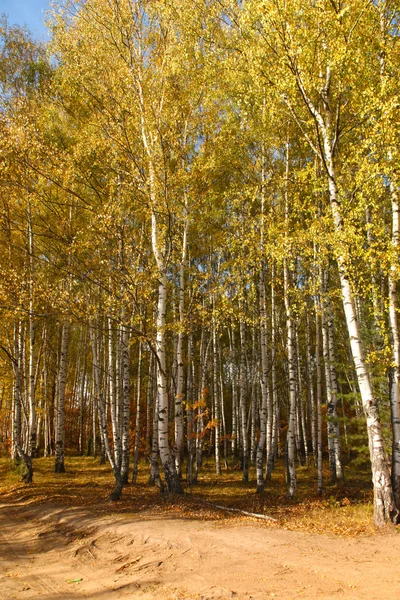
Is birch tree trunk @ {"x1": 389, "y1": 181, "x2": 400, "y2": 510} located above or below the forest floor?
above

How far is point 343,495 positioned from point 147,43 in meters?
12.9

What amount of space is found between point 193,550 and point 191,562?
1.18ft

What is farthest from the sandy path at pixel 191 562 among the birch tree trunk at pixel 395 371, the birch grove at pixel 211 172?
the birch grove at pixel 211 172

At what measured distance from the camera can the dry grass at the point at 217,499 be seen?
25.9 ft

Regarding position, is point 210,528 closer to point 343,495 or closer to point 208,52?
point 343,495

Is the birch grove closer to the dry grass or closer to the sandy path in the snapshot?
the dry grass

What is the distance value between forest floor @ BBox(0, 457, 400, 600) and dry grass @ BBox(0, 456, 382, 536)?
0.15ft

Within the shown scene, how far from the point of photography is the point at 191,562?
229 inches

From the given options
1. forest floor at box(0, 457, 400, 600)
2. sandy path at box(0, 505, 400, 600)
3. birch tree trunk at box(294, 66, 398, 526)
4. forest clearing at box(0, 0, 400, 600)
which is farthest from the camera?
birch tree trunk at box(294, 66, 398, 526)

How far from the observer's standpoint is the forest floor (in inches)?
192

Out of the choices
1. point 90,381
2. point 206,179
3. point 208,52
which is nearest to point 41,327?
point 90,381

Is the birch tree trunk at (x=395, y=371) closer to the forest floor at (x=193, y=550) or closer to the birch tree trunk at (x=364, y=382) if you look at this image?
the birch tree trunk at (x=364, y=382)

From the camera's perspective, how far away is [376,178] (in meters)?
7.48

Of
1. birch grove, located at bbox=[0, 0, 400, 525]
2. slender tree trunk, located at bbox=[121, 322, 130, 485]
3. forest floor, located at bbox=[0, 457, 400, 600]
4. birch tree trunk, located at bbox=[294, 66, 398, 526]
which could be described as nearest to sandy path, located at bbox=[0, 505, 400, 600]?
forest floor, located at bbox=[0, 457, 400, 600]
